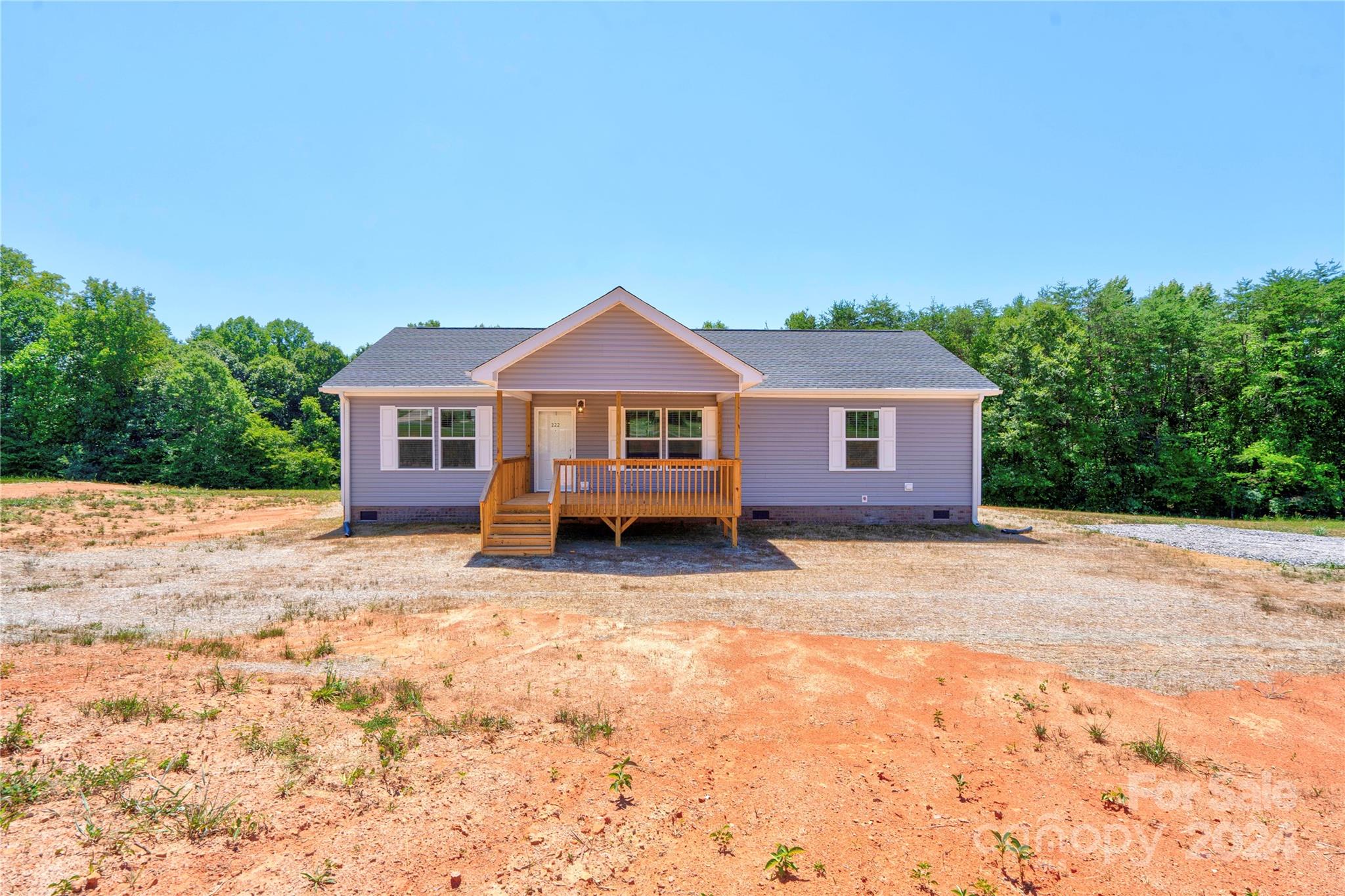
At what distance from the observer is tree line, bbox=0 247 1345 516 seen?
754 inches

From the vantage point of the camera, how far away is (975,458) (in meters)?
13.4

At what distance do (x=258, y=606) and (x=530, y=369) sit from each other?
5.55 m

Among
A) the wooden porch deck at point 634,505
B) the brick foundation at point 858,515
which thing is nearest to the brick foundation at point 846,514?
the brick foundation at point 858,515

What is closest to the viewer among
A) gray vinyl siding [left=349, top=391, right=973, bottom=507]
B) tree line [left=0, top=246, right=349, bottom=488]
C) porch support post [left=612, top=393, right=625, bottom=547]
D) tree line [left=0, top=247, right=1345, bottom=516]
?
porch support post [left=612, top=393, right=625, bottom=547]

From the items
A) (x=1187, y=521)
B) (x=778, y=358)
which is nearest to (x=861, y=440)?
(x=778, y=358)

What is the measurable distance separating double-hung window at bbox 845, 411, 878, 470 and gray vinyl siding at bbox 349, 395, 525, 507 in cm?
794

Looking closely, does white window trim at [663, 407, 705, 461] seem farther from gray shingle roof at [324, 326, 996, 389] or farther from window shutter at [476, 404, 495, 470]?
window shutter at [476, 404, 495, 470]

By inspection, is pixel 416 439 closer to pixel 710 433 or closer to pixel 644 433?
pixel 644 433

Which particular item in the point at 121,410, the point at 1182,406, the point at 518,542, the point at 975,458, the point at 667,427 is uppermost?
the point at 121,410

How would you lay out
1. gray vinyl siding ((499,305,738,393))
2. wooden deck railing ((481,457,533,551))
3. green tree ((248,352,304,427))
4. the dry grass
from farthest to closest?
green tree ((248,352,304,427)), the dry grass, gray vinyl siding ((499,305,738,393)), wooden deck railing ((481,457,533,551))

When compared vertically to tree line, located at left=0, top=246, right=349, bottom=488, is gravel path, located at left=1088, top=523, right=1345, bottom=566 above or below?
below

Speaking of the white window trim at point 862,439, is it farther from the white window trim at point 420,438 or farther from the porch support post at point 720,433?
the white window trim at point 420,438

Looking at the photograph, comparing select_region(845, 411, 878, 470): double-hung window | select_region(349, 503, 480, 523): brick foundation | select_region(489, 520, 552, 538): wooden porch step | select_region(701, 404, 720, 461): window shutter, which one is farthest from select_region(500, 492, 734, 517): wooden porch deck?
select_region(845, 411, 878, 470): double-hung window

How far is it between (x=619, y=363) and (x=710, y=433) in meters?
3.45
